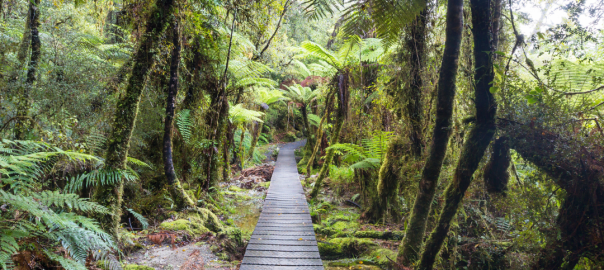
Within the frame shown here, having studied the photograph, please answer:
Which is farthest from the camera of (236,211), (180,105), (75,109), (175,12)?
(236,211)

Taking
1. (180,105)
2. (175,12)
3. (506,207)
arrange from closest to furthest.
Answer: (506,207) → (175,12) → (180,105)

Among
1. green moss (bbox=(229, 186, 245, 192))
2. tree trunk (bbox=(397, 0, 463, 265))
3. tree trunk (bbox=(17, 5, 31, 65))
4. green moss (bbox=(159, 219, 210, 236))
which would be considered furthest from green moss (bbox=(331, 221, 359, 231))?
tree trunk (bbox=(17, 5, 31, 65))

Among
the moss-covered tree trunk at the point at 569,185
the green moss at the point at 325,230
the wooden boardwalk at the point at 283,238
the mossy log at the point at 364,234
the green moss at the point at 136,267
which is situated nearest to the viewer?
the moss-covered tree trunk at the point at 569,185

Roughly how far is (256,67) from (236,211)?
2.92 meters

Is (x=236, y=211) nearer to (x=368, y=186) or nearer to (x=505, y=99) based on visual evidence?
(x=368, y=186)

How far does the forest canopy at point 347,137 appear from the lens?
75.0 inches

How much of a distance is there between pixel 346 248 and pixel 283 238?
875mm

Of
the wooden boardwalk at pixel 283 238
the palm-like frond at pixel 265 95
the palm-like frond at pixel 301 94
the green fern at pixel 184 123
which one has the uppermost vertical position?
the palm-like frond at pixel 301 94

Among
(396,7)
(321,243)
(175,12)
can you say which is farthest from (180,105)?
(396,7)

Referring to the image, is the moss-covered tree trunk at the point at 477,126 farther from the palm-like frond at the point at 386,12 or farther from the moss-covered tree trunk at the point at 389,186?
the moss-covered tree trunk at the point at 389,186

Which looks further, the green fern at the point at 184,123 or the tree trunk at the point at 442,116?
the green fern at the point at 184,123

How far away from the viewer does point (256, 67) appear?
570cm

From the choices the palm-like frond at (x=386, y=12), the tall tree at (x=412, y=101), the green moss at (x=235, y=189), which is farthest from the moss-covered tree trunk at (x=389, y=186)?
the green moss at (x=235, y=189)

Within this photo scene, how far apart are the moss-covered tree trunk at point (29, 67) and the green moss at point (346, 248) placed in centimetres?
376
